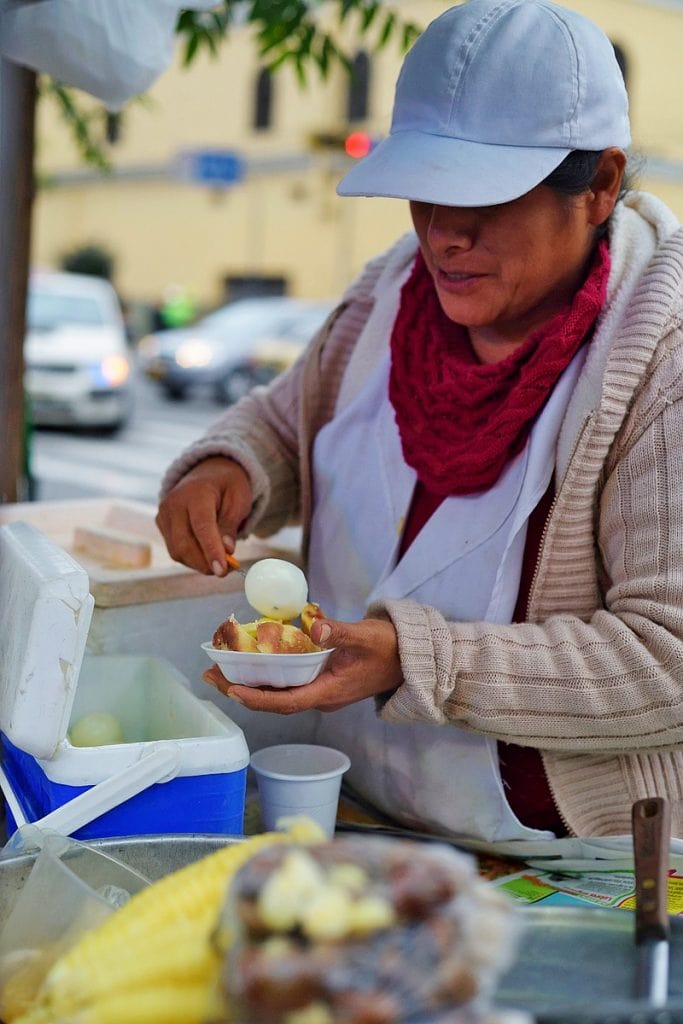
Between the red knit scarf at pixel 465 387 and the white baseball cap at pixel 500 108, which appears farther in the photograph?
the red knit scarf at pixel 465 387

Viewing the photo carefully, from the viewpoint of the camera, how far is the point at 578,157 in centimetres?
162

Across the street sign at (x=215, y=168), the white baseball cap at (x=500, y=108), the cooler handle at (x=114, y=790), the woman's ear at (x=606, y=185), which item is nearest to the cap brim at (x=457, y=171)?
the white baseball cap at (x=500, y=108)

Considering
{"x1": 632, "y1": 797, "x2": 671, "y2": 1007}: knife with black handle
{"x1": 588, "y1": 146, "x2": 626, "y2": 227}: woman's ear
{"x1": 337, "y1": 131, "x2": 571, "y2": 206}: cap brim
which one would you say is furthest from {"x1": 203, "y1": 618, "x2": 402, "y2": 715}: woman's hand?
{"x1": 588, "y1": 146, "x2": 626, "y2": 227}: woman's ear

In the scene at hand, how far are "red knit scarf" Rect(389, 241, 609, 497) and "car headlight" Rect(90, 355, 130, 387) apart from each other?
10394 millimetres

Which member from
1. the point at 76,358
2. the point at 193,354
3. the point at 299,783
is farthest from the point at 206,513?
the point at 193,354

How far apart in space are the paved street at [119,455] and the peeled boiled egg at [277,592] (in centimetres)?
538

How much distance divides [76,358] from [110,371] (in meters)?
0.49

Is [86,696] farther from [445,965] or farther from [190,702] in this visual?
[445,965]

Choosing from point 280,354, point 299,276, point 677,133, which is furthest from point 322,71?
point 299,276

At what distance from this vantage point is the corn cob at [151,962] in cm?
83

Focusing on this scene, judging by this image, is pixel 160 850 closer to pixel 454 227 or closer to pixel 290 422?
pixel 454 227

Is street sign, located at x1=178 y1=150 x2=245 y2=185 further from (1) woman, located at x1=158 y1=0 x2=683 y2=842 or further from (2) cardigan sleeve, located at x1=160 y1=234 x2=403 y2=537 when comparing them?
(1) woman, located at x1=158 y1=0 x2=683 y2=842

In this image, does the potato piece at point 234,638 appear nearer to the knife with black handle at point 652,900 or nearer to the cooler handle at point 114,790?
the cooler handle at point 114,790

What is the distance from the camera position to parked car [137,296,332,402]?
49.4 ft
